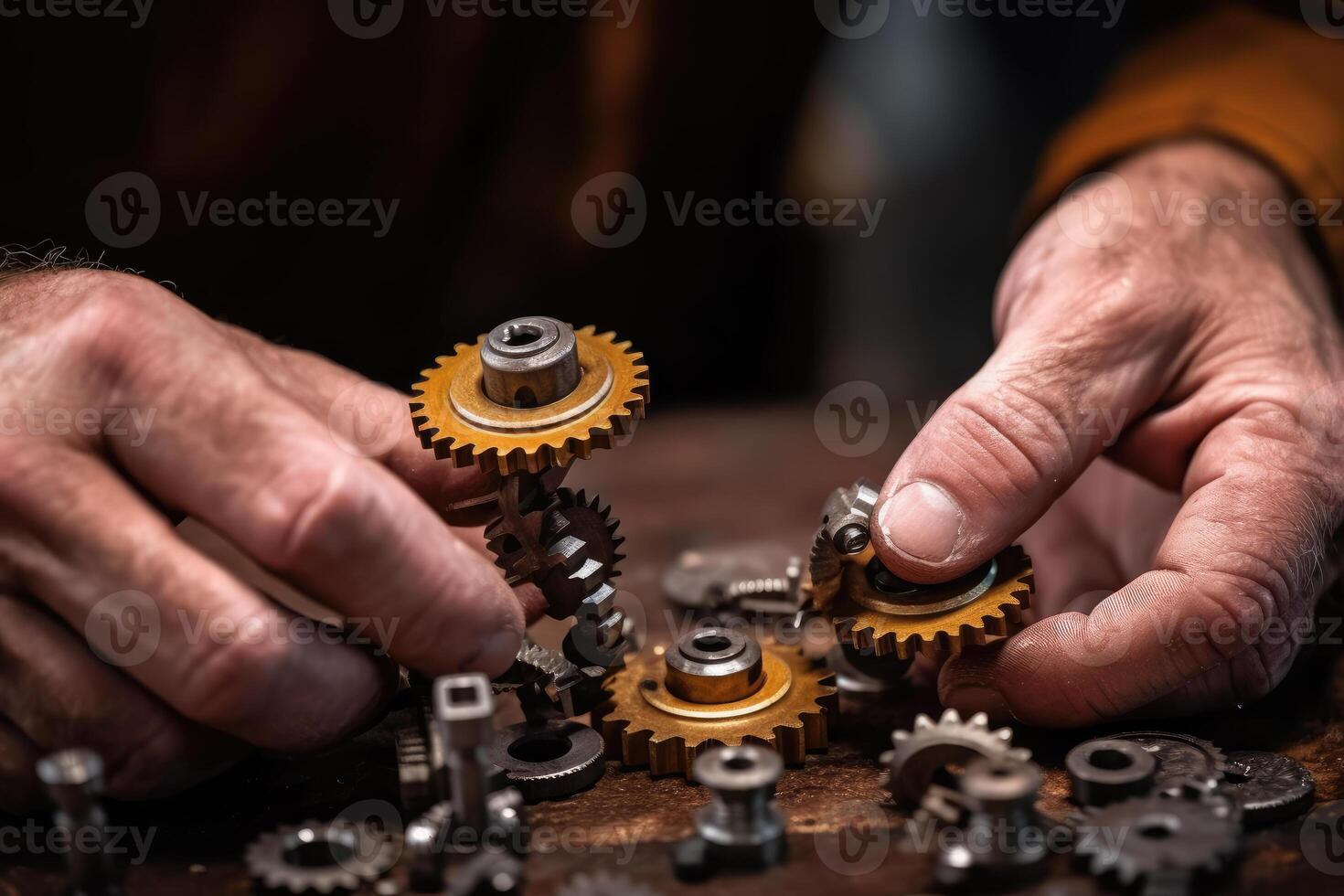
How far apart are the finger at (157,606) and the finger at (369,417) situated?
0.53m

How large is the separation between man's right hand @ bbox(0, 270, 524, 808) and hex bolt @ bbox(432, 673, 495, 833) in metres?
0.23

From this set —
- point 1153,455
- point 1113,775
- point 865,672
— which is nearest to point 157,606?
point 865,672

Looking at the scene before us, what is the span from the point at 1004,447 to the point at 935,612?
1.12 feet

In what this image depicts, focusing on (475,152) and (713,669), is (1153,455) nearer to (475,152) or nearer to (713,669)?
(713,669)

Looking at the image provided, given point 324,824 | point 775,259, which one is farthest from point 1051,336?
point 775,259

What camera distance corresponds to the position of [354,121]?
3.63m

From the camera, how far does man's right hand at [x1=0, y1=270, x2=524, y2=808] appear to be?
191cm

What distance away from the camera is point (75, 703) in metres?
2.02

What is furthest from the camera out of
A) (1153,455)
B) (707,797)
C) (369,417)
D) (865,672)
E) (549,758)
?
(1153,455)

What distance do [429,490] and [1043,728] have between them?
118cm

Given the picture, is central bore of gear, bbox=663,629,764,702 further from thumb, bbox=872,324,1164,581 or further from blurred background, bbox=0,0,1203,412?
blurred background, bbox=0,0,1203,412

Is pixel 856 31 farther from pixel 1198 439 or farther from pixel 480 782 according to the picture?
pixel 480 782

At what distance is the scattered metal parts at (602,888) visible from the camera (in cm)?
169

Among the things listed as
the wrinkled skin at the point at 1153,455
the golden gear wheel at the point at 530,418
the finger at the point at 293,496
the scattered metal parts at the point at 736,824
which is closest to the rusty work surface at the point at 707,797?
the scattered metal parts at the point at 736,824
